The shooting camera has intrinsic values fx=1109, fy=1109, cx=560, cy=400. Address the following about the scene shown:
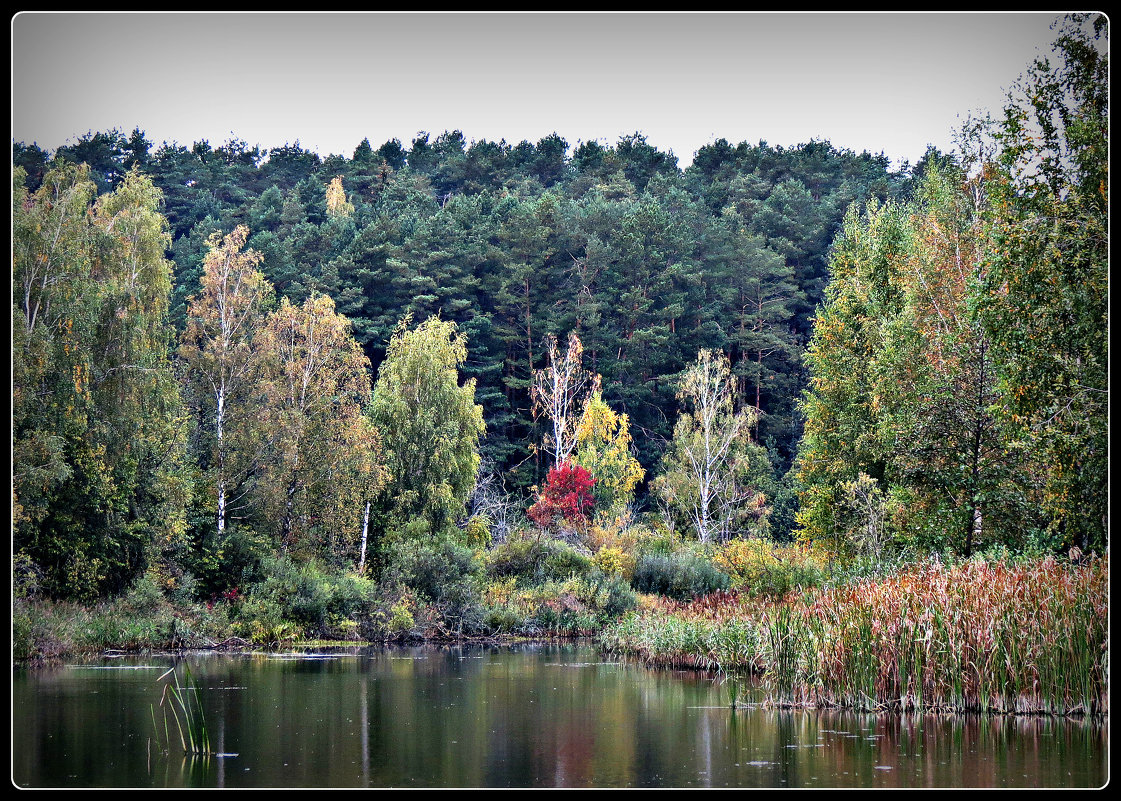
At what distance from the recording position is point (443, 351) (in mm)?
40406

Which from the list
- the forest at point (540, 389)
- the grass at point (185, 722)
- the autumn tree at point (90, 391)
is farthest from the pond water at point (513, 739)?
the autumn tree at point (90, 391)

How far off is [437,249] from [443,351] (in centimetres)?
1875

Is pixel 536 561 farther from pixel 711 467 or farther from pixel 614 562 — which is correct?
pixel 711 467

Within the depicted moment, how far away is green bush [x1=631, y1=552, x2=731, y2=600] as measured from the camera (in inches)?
1355

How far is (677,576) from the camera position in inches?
1380

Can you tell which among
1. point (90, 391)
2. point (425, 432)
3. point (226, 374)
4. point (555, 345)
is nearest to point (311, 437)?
point (226, 374)

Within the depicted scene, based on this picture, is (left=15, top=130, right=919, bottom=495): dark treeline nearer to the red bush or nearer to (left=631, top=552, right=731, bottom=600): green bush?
the red bush

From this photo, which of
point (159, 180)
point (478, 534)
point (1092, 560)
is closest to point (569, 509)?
point (478, 534)

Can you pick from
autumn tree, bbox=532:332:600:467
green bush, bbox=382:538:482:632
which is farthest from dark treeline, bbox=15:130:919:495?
green bush, bbox=382:538:482:632

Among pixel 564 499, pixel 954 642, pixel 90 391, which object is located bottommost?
pixel 954 642

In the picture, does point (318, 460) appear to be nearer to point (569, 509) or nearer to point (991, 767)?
point (569, 509)

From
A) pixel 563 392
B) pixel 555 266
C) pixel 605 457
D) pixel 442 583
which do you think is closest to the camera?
pixel 442 583

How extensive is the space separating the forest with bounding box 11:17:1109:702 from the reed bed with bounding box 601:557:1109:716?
1.38 ft

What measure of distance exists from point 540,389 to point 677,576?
16.6m
